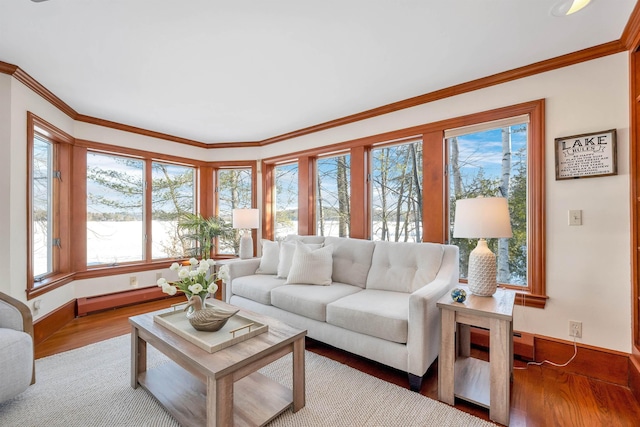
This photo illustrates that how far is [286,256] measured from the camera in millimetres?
3197

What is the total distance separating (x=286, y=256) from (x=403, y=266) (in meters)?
1.26

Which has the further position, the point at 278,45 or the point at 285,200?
the point at 285,200

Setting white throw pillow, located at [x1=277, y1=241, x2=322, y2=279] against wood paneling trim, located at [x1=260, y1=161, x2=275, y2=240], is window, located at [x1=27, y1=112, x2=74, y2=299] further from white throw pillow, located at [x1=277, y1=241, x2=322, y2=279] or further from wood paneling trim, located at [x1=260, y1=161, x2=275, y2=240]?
wood paneling trim, located at [x1=260, y1=161, x2=275, y2=240]

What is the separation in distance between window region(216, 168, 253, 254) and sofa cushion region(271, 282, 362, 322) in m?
2.32

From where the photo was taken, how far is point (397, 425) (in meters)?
1.63

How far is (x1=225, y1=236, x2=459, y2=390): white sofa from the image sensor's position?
1941mm

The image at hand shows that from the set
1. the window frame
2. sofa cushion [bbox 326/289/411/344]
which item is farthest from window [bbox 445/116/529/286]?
the window frame

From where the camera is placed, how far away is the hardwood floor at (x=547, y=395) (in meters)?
1.68

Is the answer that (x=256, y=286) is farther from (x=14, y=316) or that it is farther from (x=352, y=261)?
(x=14, y=316)

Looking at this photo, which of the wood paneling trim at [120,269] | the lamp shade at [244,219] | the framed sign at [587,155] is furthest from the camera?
the lamp shade at [244,219]

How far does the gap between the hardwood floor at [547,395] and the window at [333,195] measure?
1623 mm

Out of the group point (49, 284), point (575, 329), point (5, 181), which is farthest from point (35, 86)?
point (575, 329)

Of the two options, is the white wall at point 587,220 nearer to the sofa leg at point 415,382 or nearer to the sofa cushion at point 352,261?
the sofa leg at point 415,382

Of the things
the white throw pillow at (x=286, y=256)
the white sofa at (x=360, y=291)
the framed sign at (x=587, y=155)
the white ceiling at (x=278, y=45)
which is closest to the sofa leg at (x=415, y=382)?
the white sofa at (x=360, y=291)
